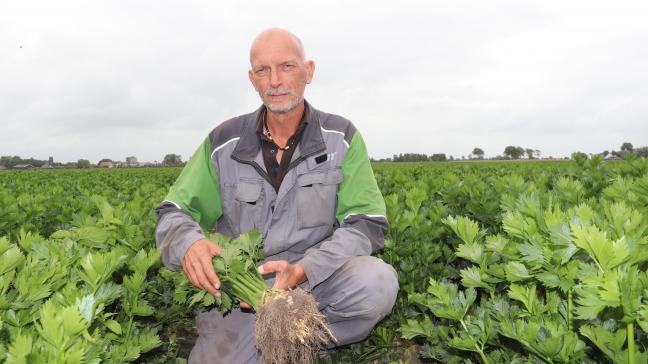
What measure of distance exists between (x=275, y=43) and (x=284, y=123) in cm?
60

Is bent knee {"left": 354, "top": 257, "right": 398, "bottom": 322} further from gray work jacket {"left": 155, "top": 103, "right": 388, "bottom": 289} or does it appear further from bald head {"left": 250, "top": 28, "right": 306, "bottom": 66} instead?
bald head {"left": 250, "top": 28, "right": 306, "bottom": 66}

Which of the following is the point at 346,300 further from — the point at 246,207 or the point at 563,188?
the point at 563,188

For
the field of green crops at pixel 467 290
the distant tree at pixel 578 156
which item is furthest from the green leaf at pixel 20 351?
the distant tree at pixel 578 156

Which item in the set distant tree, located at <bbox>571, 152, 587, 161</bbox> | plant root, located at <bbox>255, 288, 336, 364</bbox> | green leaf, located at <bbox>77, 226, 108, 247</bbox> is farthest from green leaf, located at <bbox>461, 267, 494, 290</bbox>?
distant tree, located at <bbox>571, 152, 587, 161</bbox>

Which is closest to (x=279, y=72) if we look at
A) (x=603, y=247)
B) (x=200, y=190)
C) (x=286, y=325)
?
(x=200, y=190)

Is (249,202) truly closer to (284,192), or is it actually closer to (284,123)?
(284,192)

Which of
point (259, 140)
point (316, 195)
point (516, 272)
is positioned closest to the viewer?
point (516, 272)

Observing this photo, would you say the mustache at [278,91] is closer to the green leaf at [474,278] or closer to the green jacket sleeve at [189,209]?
the green jacket sleeve at [189,209]

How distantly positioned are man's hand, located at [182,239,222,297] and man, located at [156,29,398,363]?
0.39 m

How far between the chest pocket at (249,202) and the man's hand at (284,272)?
0.71 metres

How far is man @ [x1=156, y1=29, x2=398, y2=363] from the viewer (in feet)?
10.9

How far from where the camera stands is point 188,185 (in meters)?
3.50

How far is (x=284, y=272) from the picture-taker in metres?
2.93

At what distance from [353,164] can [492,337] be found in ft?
5.70
